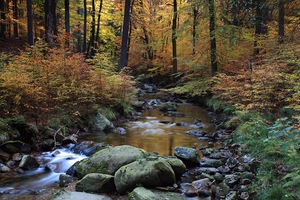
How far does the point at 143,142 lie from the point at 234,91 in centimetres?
422

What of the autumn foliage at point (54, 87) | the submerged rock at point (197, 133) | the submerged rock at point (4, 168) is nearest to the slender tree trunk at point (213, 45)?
the autumn foliage at point (54, 87)

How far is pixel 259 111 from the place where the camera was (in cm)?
916

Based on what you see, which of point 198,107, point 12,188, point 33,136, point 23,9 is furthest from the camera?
point 23,9

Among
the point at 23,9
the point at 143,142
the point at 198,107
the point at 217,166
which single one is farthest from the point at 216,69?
the point at 23,9

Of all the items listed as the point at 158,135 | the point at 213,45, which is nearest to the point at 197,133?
the point at 158,135

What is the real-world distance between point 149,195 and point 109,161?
1.83 metres

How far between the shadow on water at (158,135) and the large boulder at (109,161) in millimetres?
1880

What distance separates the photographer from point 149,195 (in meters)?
4.87

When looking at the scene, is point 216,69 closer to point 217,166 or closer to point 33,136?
point 217,166

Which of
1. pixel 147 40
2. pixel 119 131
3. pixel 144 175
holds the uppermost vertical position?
pixel 147 40

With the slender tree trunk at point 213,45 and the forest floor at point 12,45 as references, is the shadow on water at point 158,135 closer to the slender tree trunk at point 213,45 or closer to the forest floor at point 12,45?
the slender tree trunk at point 213,45

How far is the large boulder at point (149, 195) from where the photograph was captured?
4773 millimetres

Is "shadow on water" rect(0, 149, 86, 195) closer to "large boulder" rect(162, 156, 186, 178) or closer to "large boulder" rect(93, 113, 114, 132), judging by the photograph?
"large boulder" rect(93, 113, 114, 132)

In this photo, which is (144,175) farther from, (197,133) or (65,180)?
(197,133)
